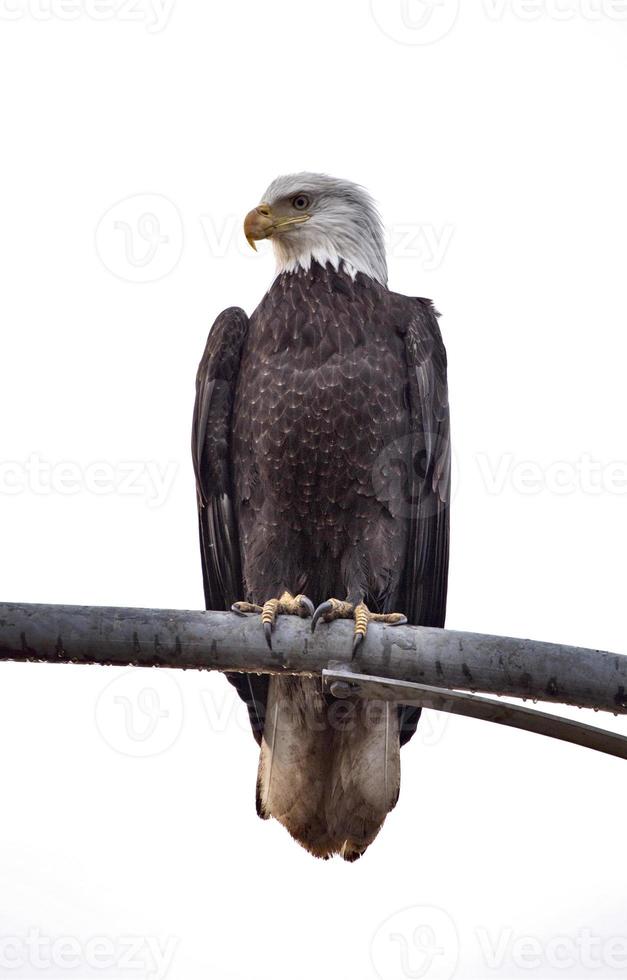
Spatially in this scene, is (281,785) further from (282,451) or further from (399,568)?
(282,451)

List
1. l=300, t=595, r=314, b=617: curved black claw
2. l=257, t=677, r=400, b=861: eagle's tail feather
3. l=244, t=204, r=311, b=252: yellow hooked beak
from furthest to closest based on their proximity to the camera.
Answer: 1. l=244, t=204, r=311, b=252: yellow hooked beak
2. l=257, t=677, r=400, b=861: eagle's tail feather
3. l=300, t=595, r=314, b=617: curved black claw

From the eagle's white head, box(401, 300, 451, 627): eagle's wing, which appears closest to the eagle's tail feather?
box(401, 300, 451, 627): eagle's wing

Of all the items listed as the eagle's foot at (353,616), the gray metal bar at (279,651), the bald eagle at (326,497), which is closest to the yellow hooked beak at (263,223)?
the bald eagle at (326,497)

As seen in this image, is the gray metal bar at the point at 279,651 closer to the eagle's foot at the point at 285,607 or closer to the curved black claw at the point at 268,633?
the curved black claw at the point at 268,633

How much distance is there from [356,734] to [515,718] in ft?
7.70

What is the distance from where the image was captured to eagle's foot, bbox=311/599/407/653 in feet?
11.4

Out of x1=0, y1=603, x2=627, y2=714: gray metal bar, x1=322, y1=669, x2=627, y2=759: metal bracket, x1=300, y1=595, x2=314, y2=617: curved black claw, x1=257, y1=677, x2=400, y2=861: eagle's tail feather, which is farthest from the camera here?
x1=257, y1=677, x2=400, y2=861: eagle's tail feather

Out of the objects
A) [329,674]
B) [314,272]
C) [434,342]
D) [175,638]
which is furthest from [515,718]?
[314,272]

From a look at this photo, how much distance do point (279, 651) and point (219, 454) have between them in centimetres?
210

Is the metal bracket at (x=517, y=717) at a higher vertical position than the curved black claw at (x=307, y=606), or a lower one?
lower

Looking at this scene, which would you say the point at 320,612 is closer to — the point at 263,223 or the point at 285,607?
the point at 285,607

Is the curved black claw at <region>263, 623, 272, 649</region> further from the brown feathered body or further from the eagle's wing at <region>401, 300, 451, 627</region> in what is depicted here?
the eagle's wing at <region>401, 300, 451, 627</region>

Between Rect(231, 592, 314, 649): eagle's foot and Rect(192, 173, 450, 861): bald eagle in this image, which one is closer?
Rect(231, 592, 314, 649): eagle's foot

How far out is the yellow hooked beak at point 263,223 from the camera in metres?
5.68
